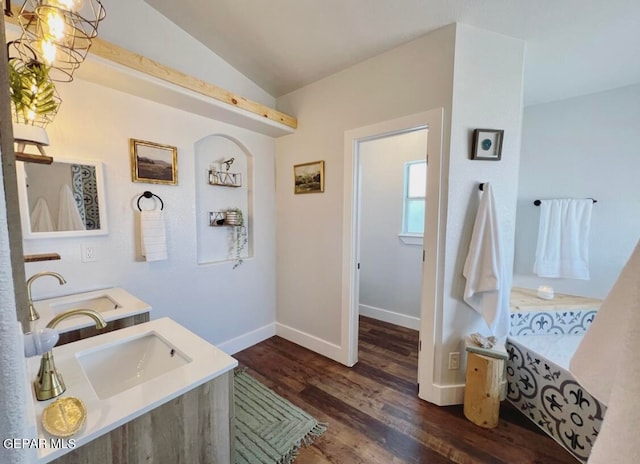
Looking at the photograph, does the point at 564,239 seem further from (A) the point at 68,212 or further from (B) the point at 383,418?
(A) the point at 68,212

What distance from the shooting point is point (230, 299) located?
258cm

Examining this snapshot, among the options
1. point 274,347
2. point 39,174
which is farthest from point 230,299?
point 39,174

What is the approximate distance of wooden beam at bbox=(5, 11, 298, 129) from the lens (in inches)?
58.1

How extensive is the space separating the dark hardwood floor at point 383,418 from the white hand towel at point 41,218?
179 centimetres

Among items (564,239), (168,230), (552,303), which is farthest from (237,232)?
(564,239)

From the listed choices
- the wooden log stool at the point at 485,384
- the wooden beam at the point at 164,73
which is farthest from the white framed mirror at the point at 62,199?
the wooden log stool at the point at 485,384

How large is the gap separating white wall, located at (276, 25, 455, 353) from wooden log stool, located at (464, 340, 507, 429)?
1.05 meters

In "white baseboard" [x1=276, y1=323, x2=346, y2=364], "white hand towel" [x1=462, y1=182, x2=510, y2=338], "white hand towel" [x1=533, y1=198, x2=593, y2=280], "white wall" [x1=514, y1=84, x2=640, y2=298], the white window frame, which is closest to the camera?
"white hand towel" [x1=462, y1=182, x2=510, y2=338]

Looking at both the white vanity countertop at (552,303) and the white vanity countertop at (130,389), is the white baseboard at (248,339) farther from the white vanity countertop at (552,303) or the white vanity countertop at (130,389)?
the white vanity countertop at (552,303)

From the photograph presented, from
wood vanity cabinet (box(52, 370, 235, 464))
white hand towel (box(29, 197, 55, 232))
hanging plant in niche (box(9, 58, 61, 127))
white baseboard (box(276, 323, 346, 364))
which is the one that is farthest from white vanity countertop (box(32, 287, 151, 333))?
white baseboard (box(276, 323, 346, 364))

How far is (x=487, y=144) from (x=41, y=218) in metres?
2.90

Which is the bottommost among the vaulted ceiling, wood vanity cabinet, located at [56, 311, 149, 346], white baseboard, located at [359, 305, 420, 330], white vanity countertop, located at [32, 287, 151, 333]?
white baseboard, located at [359, 305, 420, 330]

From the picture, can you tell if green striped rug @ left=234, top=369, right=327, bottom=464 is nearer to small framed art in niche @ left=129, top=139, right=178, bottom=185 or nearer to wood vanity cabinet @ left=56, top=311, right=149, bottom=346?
wood vanity cabinet @ left=56, top=311, right=149, bottom=346

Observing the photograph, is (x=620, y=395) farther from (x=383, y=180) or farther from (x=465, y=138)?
(x=383, y=180)
